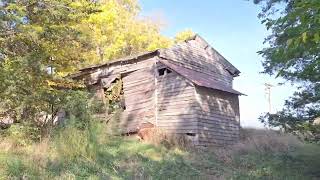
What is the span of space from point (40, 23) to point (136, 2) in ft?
76.8

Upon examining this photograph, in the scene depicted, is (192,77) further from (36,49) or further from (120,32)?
(120,32)

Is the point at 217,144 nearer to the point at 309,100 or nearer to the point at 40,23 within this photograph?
the point at 309,100

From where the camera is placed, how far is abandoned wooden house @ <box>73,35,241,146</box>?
23.4 metres

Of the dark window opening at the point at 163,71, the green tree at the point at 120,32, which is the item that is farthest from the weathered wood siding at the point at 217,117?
the green tree at the point at 120,32

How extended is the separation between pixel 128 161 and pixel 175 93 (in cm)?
856

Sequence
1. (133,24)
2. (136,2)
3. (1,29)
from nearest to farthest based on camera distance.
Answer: (1,29)
(133,24)
(136,2)

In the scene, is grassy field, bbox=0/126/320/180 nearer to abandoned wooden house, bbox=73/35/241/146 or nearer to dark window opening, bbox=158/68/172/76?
abandoned wooden house, bbox=73/35/241/146

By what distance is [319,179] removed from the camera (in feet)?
55.0

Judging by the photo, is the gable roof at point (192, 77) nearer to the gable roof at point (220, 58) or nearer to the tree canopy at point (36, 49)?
the gable roof at point (220, 58)

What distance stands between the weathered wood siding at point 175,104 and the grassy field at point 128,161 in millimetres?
1652

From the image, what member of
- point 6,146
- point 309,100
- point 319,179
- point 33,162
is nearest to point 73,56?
point 6,146

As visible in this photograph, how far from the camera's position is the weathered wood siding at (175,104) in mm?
23188

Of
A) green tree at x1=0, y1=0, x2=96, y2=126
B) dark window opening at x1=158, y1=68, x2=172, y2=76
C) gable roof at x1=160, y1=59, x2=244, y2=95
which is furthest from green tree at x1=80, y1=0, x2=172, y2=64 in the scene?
green tree at x1=0, y1=0, x2=96, y2=126

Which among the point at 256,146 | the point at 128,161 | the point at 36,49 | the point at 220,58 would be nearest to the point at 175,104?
the point at 256,146
